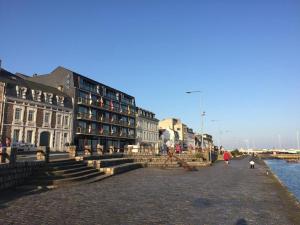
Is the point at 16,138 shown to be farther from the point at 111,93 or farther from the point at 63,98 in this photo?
the point at 111,93

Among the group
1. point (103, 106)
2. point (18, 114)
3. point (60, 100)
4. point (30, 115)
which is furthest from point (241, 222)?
point (103, 106)

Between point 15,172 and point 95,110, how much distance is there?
47.0m

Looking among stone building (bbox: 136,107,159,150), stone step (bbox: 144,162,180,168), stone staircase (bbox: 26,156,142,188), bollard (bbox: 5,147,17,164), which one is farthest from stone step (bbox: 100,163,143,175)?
stone building (bbox: 136,107,159,150)

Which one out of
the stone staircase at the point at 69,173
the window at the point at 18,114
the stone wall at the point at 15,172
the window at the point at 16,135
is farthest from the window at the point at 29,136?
the stone wall at the point at 15,172

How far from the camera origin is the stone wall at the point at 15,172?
1367cm

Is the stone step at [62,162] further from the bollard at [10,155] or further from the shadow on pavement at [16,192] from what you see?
the shadow on pavement at [16,192]

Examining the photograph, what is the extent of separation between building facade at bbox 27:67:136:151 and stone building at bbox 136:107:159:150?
3417 mm

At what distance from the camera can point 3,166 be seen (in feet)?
45.1

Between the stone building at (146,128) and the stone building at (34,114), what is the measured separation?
28871 mm

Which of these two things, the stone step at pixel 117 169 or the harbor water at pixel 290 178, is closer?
the stone step at pixel 117 169

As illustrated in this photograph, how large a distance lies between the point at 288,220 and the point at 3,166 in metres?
12.4

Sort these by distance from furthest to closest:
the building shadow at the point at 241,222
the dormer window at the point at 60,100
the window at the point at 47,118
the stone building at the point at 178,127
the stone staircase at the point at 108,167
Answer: the stone building at the point at 178,127 < the dormer window at the point at 60,100 < the window at the point at 47,118 < the stone staircase at the point at 108,167 < the building shadow at the point at 241,222

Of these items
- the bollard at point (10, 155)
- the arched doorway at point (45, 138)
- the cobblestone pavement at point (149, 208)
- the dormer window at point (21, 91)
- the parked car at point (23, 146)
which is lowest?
the cobblestone pavement at point (149, 208)

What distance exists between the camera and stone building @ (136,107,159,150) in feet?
263
